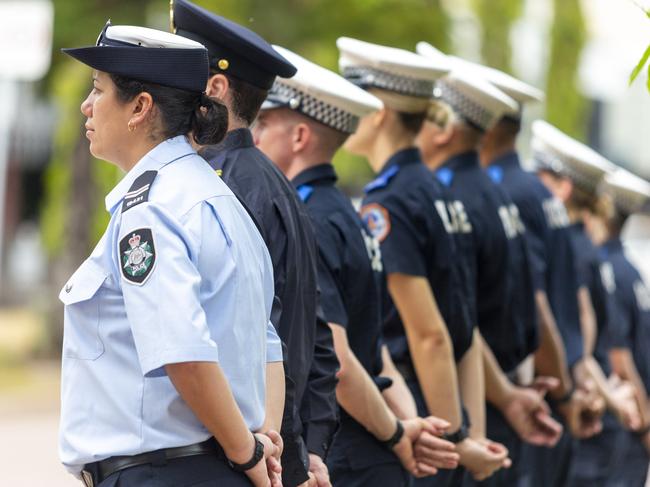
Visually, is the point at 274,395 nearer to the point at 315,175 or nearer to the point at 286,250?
the point at 286,250

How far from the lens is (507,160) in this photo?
6.98 metres

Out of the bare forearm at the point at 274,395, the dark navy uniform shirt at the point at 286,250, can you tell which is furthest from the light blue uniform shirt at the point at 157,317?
the dark navy uniform shirt at the point at 286,250

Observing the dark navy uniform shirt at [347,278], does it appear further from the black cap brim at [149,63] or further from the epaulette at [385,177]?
the black cap brim at [149,63]

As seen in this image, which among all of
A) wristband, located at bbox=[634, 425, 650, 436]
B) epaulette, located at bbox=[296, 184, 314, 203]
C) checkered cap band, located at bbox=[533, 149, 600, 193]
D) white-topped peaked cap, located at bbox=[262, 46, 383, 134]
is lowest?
wristband, located at bbox=[634, 425, 650, 436]

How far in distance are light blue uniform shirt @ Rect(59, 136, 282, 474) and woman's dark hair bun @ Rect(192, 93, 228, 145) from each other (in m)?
0.13

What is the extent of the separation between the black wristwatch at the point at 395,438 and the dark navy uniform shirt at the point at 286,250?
0.87m

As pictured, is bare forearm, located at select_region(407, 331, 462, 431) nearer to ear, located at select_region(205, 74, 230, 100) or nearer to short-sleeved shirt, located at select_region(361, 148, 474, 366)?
short-sleeved shirt, located at select_region(361, 148, 474, 366)

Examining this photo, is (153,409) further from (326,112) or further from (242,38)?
(326,112)

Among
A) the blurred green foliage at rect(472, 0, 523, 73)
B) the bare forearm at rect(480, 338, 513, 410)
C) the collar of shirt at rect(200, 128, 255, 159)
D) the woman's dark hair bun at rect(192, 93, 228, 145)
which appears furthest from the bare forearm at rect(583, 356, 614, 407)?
the blurred green foliage at rect(472, 0, 523, 73)

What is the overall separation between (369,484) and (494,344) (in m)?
1.47

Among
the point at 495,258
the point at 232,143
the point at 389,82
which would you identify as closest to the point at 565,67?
the point at 495,258

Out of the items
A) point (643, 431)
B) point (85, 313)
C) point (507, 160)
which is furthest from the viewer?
point (643, 431)

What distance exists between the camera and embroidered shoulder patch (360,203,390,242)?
5.34m

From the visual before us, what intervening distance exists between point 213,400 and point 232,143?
39.0 inches
